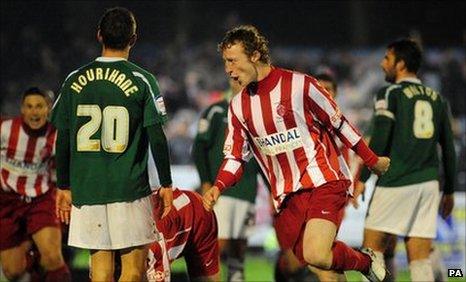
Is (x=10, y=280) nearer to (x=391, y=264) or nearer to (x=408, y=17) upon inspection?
(x=391, y=264)

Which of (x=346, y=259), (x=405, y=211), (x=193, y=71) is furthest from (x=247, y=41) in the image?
(x=193, y=71)

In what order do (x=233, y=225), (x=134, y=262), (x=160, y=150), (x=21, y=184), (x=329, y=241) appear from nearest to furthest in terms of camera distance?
(x=160, y=150), (x=134, y=262), (x=329, y=241), (x=21, y=184), (x=233, y=225)

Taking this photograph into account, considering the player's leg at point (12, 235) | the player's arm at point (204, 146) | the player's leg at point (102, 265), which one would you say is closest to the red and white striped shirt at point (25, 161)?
the player's leg at point (12, 235)

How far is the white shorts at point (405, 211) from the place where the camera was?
6.88 meters

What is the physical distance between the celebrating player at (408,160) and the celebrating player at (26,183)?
2393 mm

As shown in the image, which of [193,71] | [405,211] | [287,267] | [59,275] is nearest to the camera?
[405,211]

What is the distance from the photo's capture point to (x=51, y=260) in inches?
288

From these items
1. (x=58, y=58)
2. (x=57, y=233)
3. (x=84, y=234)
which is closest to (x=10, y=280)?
(x=57, y=233)

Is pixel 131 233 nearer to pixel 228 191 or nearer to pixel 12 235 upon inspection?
pixel 12 235

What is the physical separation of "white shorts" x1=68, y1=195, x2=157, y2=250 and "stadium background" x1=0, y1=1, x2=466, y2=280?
7554mm

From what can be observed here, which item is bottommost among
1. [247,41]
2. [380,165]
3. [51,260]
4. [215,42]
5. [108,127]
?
[51,260]

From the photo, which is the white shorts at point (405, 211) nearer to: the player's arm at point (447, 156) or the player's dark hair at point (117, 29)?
the player's arm at point (447, 156)

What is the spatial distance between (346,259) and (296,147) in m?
0.67

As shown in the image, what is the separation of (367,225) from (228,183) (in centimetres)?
174
